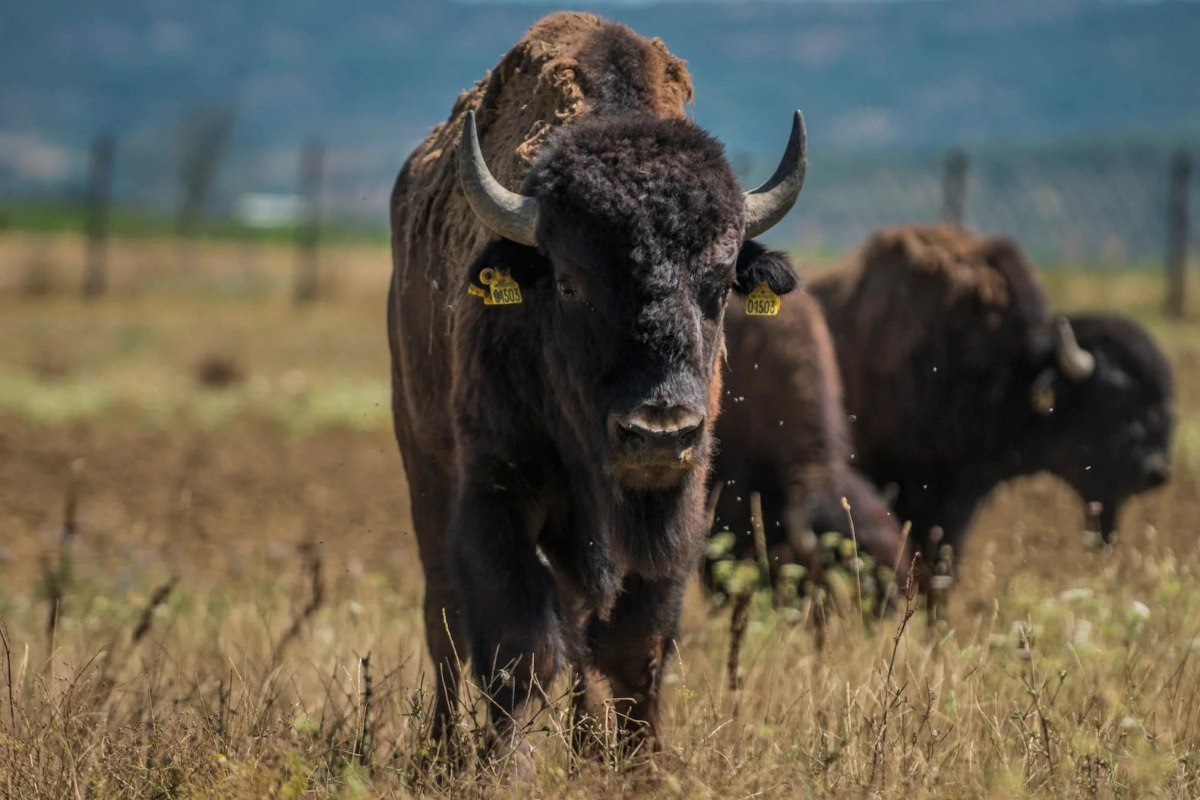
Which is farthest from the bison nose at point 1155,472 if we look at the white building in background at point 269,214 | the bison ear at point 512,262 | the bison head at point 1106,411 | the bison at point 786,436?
the white building in background at point 269,214

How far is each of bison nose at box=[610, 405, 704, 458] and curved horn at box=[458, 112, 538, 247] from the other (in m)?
0.77

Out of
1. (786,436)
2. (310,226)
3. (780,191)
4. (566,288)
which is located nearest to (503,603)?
(566,288)

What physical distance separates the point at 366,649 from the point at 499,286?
7.05 ft

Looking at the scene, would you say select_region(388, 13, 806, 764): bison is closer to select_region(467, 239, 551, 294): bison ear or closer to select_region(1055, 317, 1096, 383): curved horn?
select_region(467, 239, 551, 294): bison ear

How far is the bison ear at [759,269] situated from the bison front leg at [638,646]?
97 cm

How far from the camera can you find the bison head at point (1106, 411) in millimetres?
9023

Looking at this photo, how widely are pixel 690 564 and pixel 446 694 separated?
90 cm

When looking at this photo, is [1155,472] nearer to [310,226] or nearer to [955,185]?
[955,185]

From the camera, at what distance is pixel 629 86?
4633mm

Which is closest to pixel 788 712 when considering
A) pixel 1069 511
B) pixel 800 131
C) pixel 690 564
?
pixel 690 564

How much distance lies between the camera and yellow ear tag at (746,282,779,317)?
449cm

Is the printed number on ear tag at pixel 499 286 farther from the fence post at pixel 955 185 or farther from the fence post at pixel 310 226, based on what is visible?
the fence post at pixel 310 226

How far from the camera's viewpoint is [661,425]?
370 centimetres

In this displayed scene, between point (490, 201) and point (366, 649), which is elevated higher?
point (490, 201)
